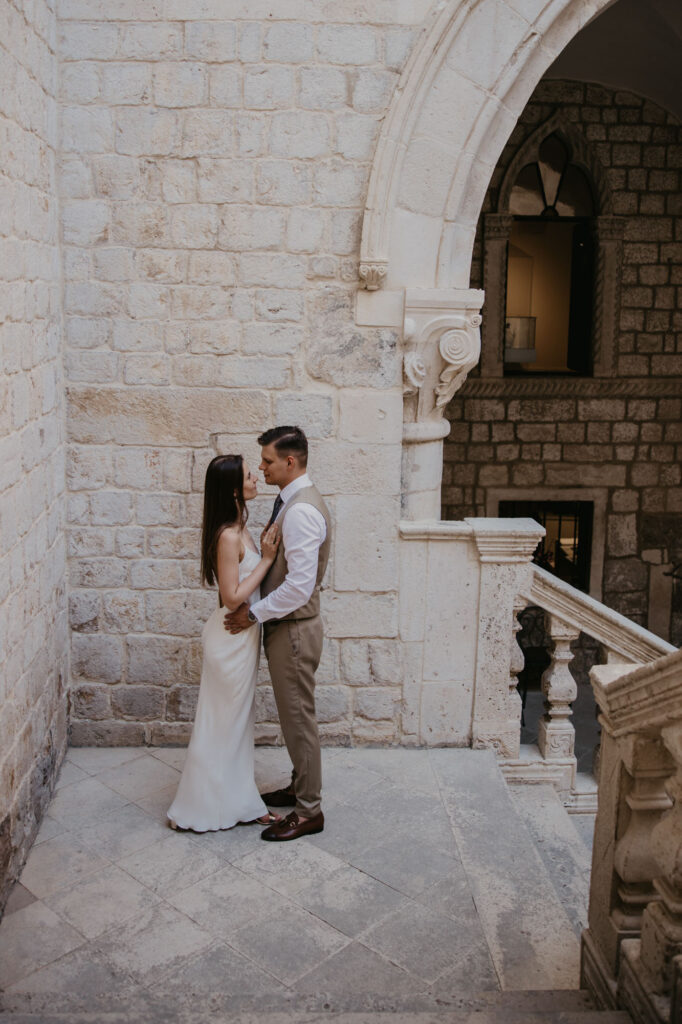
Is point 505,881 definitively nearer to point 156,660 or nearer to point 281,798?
point 281,798

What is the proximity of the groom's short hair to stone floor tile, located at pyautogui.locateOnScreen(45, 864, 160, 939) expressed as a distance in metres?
1.70

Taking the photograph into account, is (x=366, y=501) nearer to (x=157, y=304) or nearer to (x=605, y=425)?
(x=157, y=304)

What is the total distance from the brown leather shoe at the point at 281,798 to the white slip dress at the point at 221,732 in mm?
232

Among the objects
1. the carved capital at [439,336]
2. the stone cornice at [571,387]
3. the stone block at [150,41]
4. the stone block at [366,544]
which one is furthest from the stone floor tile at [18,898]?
the stone cornice at [571,387]

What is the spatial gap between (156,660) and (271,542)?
1.30 m

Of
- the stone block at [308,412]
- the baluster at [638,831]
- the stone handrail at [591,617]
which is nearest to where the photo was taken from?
the baluster at [638,831]

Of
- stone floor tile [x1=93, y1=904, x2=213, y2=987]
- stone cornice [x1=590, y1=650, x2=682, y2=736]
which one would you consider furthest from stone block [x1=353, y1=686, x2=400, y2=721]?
stone cornice [x1=590, y1=650, x2=682, y2=736]

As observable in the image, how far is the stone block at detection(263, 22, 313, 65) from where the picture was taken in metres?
4.26

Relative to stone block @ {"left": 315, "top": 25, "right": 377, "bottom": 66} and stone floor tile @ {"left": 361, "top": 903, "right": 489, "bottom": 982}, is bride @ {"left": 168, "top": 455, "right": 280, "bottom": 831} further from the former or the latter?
stone block @ {"left": 315, "top": 25, "right": 377, "bottom": 66}

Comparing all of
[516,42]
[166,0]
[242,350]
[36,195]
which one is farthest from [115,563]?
[516,42]

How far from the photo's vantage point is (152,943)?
3207 mm

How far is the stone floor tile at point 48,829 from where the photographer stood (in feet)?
12.7

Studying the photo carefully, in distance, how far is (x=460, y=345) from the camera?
4.49 meters

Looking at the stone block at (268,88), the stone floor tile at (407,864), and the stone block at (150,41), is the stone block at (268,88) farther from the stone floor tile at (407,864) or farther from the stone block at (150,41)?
the stone floor tile at (407,864)
